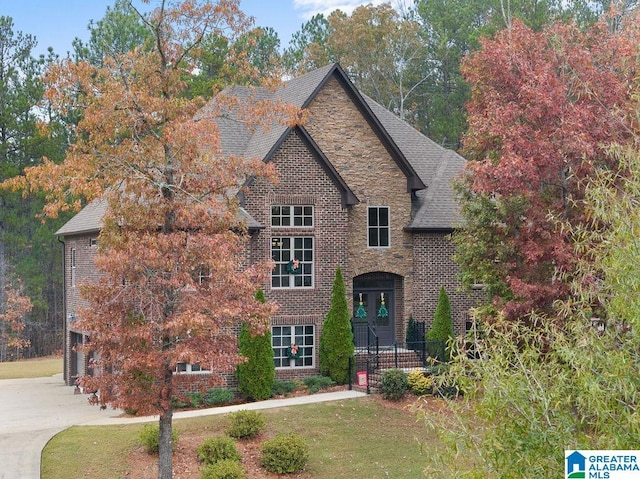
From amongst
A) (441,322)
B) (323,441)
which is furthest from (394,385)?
(441,322)

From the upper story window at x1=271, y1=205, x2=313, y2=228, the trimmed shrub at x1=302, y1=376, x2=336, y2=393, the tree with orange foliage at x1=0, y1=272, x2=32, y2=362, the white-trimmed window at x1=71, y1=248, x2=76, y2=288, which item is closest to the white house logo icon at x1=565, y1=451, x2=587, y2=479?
the trimmed shrub at x1=302, y1=376, x2=336, y2=393

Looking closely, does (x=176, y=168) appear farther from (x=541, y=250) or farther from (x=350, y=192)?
(x=350, y=192)

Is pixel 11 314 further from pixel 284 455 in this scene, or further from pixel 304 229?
pixel 284 455

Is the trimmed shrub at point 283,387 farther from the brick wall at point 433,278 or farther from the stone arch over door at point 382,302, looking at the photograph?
the brick wall at point 433,278

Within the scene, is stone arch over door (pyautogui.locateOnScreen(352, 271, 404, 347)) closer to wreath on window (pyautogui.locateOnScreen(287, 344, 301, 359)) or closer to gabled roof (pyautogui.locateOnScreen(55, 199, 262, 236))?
wreath on window (pyautogui.locateOnScreen(287, 344, 301, 359))

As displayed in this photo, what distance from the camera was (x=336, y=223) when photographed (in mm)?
26781

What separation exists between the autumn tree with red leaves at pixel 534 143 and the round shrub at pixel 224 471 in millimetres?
6440

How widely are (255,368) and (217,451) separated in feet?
20.7

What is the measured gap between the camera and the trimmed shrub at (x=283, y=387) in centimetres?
2503

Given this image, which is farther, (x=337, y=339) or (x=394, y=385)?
(x=337, y=339)

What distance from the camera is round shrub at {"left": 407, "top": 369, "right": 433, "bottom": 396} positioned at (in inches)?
923

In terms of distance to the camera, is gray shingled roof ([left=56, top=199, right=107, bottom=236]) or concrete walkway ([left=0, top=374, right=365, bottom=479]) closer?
concrete walkway ([left=0, top=374, right=365, bottom=479])

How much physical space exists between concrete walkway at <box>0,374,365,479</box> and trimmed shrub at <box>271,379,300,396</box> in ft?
2.70

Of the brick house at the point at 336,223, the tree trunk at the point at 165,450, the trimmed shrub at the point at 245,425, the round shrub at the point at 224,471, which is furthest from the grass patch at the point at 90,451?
the brick house at the point at 336,223
